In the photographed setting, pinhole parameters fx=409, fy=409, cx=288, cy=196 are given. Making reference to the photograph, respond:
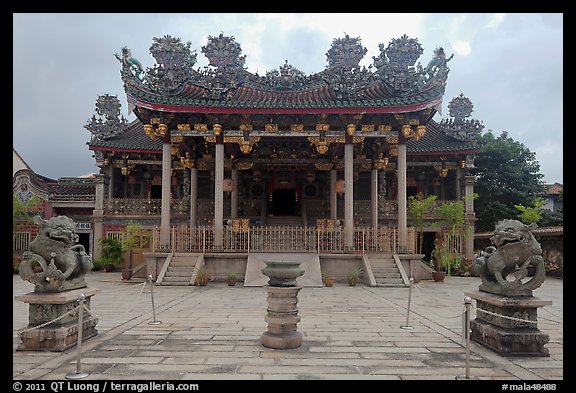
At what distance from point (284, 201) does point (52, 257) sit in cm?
1824

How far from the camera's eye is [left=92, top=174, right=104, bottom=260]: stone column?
2094cm

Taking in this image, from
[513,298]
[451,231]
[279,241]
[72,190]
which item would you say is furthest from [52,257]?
[72,190]

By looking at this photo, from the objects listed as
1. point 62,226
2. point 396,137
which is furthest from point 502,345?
point 396,137

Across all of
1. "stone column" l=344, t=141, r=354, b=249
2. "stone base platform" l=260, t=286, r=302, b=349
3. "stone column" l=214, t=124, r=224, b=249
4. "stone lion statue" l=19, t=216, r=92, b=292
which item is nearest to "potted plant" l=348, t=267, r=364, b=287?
"stone column" l=344, t=141, r=354, b=249

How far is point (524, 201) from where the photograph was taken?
82.1 ft

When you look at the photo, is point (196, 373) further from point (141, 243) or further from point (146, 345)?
point (141, 243)

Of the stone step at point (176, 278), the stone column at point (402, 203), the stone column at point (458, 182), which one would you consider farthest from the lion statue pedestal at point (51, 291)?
the stone column at point (458, 182)

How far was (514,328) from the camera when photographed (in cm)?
564

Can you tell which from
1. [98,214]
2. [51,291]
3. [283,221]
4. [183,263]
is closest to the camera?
[51,291]

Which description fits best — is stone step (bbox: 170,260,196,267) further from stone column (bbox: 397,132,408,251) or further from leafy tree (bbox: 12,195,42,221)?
leafy tree (bbox: 12,195,42,221)

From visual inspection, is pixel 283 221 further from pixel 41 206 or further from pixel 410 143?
pixel 41 206

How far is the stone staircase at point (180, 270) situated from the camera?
545 inches

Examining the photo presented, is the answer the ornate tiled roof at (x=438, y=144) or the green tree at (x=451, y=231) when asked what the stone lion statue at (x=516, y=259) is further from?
the ornate tiled roof at (x=438, y=144)

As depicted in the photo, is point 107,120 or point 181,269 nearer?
point 181,269
